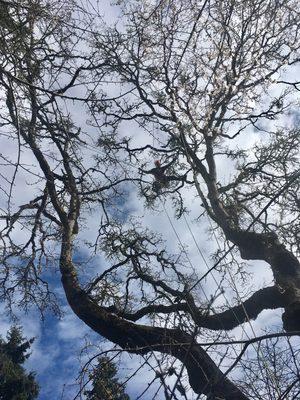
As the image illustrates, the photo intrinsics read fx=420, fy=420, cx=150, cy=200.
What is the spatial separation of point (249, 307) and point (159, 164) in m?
3.68

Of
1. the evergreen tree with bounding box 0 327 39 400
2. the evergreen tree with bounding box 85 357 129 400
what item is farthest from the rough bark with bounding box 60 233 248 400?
the evergreen tree with bounding box 0 327 39 400

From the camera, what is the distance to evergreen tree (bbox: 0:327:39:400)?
60.6ft

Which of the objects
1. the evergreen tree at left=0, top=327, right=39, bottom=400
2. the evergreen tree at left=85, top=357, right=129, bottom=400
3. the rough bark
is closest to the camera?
the evergreen tree at left=85, top=357, right=129, bottom=400

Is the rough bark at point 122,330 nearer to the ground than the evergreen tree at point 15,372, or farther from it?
nearer to the ground

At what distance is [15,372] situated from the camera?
725 inches

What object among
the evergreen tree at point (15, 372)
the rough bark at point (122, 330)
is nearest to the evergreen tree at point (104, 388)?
the rough bark at point (122, 330)

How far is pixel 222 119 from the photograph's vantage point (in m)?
7.65

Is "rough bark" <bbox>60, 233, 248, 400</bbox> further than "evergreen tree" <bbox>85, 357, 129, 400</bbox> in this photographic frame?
Yes

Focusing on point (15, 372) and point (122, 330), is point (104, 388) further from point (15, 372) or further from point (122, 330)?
point (15, 372)

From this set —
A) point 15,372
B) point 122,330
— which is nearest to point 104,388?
point 122,330

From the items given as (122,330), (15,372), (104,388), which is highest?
(15,372)

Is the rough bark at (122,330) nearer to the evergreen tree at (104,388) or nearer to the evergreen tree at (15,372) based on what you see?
the evergreen tree at (104,388)

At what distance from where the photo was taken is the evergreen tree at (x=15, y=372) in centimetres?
1847

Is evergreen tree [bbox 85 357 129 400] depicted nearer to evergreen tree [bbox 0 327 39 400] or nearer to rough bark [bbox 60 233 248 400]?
rough bark [bbox 60 233 248 400]
